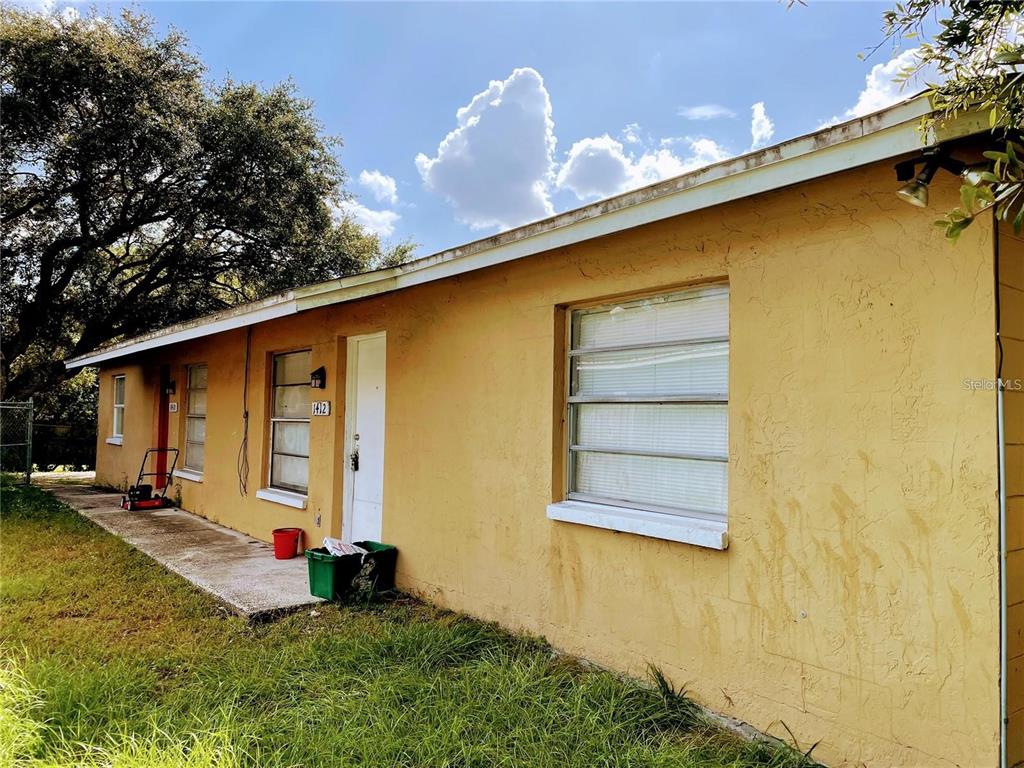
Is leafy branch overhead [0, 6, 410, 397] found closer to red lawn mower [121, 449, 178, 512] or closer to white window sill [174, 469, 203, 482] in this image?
red lawn mower [121, 449, 178, 512]

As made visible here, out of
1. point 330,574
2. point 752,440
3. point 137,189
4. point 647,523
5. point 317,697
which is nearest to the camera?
point 752,440

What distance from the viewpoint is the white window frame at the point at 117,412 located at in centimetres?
1296

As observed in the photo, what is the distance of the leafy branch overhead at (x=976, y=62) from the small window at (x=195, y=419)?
979 centimetres

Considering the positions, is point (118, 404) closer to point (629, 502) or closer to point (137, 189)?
point (137, 189)

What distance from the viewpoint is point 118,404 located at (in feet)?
44.2

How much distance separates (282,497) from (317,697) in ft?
13.7

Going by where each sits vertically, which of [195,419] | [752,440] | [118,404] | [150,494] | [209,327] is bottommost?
[150,494]

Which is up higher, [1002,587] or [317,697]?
[1002,587]

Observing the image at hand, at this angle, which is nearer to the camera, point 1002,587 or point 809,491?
point 1002,587

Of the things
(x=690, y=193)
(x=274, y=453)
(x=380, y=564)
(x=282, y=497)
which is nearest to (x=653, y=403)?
(x=690, y=193)

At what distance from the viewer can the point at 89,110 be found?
12.0 meters

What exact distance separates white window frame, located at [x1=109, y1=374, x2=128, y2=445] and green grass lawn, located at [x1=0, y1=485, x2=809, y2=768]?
28.7ft

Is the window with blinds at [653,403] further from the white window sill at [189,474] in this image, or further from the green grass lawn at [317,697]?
the white window sill at [189,474]


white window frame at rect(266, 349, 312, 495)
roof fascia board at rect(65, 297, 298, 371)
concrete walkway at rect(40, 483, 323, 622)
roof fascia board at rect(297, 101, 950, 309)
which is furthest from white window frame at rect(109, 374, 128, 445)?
roof fascia board at rect(297, 101, 950, 309)
